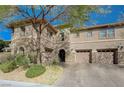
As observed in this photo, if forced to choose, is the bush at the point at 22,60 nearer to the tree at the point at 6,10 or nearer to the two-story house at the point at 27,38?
the two-story house at the point at 27,38

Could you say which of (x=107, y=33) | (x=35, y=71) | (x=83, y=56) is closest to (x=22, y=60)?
(x=35, y=71)

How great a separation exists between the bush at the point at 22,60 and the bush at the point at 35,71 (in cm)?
89

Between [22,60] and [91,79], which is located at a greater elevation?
[22,60]

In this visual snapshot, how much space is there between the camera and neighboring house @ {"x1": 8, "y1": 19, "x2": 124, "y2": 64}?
13.3 m

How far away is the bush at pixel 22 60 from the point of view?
1141 cm

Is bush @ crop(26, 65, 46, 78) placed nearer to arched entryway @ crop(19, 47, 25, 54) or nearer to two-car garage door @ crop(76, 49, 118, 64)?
arched entryway @ crop(19, 47, 25, 54)

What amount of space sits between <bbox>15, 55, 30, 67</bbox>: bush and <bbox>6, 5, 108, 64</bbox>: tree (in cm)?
73

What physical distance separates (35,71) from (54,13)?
3.81m

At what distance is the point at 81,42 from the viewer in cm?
1581

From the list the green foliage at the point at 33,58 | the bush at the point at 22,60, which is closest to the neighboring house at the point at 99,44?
the green foliage at the point at 33,58

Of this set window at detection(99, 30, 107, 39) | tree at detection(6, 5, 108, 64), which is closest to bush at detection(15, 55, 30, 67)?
tree at detection(6, 5, 108, 64)

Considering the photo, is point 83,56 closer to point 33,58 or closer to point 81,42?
point 81,42
